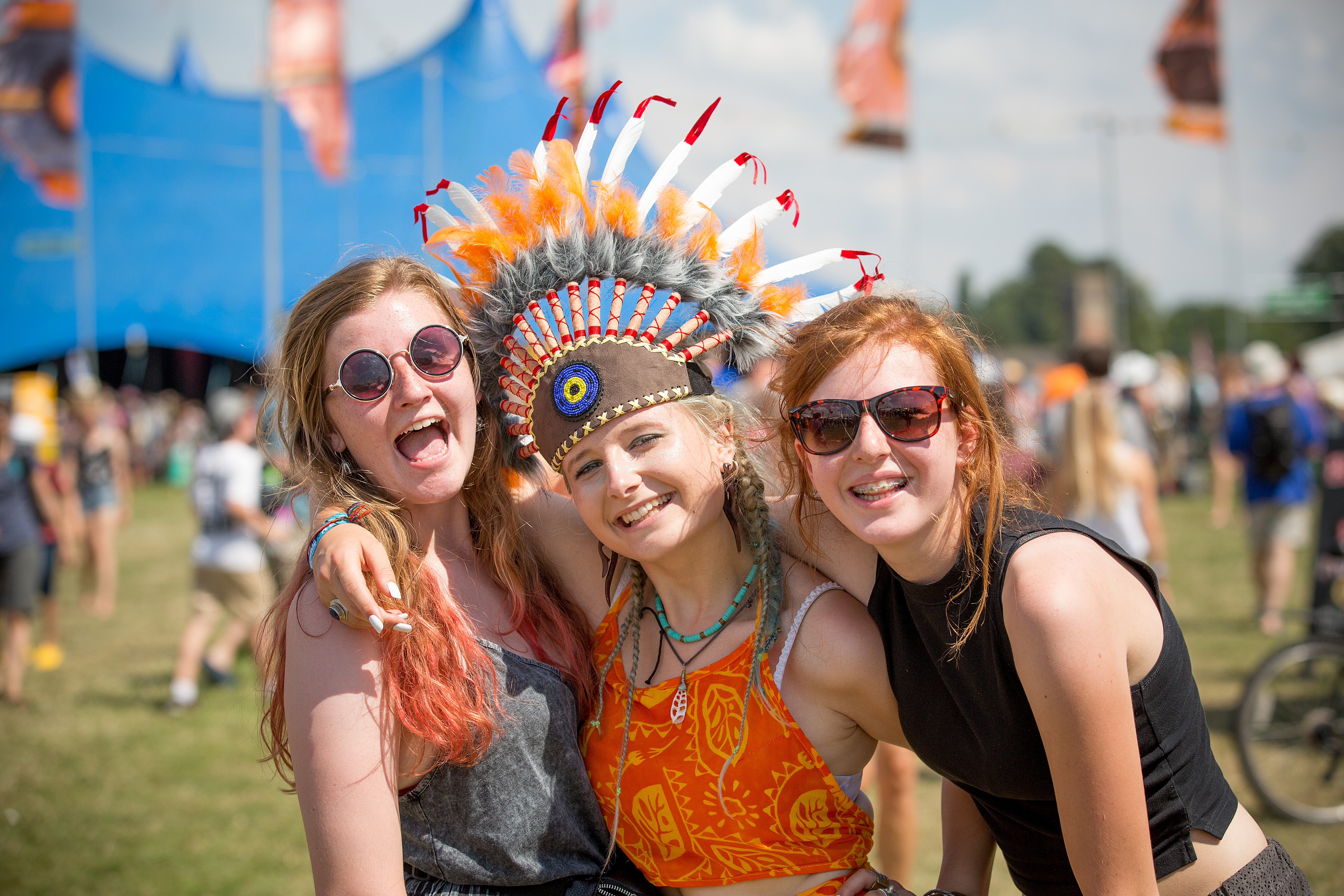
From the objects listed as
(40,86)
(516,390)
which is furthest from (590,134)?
(40,86)

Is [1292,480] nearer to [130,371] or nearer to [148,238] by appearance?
[148,238]

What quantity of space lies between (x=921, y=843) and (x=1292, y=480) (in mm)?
4626

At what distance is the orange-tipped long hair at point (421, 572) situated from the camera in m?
1.84

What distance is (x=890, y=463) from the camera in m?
1.72

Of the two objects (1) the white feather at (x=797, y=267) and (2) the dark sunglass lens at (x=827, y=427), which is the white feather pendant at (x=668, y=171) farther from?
(2) the dark sunglass lens at (x=827, y=427)

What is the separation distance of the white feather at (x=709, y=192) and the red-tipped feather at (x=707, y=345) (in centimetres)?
26

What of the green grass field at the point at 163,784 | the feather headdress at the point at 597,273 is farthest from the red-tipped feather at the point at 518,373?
the green grass field at the point at 163,784

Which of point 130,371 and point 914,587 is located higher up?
point 130,371

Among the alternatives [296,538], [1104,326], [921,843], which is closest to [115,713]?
[296,538]

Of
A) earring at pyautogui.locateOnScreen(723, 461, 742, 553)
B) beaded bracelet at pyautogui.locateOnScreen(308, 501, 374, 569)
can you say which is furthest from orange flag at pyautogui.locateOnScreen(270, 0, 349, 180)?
earring at pyautogui.locateOnScreen(723, 461, 742, 553)

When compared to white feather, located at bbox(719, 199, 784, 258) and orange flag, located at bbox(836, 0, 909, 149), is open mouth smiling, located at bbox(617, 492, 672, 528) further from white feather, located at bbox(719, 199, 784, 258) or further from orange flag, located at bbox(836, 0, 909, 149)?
orange flag, located at bbox(836, 0, 909, 149)

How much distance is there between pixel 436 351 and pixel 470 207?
1.45 feet

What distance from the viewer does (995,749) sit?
5.60 ft

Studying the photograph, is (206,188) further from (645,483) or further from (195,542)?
(645,483)
